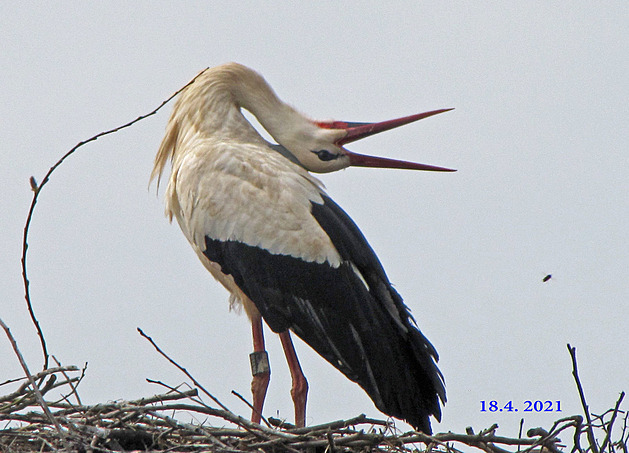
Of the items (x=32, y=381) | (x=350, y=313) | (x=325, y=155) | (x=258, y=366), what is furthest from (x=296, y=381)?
(x=32, y=381)

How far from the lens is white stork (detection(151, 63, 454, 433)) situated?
190 inches

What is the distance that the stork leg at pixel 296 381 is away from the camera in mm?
5273

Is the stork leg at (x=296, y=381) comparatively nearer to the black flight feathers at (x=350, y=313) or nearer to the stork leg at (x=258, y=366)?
the stork leg at (x=258, y=366)

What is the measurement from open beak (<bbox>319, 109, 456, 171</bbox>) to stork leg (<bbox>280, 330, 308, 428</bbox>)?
1076 millimetres

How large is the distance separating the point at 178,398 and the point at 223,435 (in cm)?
23

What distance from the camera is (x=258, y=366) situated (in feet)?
17.8

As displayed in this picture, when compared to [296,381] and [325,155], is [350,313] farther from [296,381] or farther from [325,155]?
[325,155]

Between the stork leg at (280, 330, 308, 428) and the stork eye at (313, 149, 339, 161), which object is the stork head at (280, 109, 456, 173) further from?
the stork leg at (280, 330, 308, 428)

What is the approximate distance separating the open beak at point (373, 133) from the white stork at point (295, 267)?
457mm

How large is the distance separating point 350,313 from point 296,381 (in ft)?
2.10

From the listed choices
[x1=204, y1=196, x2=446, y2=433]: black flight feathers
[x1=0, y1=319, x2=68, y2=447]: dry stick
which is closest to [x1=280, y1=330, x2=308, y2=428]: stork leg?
[x1=204, y1=196, x2=446, y2=433]: black flight feathers

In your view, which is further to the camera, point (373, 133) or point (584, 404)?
point (373, 133)

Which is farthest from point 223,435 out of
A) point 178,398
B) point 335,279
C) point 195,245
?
point 195,245

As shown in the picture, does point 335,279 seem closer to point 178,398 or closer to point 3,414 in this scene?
point 178,398
